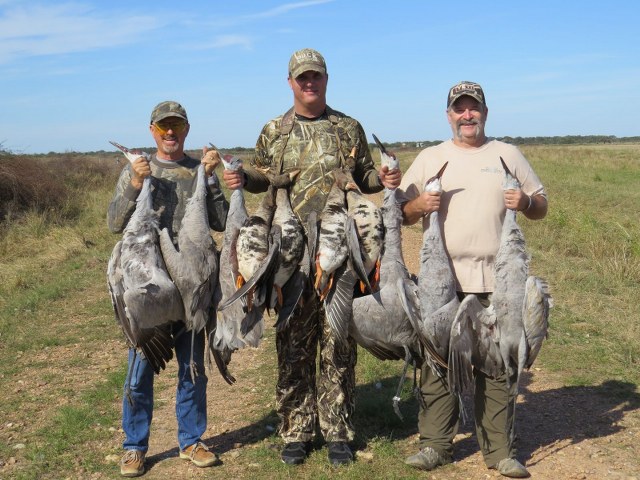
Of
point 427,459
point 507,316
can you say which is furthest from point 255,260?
point 427,459

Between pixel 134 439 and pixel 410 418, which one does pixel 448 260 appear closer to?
pixel 410 418

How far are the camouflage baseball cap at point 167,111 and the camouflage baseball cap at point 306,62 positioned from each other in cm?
96

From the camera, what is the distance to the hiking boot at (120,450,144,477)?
5855mm

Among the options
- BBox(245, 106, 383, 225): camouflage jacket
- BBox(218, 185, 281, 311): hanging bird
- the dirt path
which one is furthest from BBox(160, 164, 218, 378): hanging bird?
the dirt path

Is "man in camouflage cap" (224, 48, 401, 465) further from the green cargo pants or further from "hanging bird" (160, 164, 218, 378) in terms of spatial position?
the green cargo pants

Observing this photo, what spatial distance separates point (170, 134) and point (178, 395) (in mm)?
2252

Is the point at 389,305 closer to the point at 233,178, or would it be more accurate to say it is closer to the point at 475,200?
the point at 475,200

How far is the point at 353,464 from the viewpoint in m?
5.86

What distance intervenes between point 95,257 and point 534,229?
421 inches

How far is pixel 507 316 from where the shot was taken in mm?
5289

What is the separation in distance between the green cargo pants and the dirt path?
8.2 inches

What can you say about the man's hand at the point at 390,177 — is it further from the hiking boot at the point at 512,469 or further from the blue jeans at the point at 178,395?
the hiking boot at the point at 512,469

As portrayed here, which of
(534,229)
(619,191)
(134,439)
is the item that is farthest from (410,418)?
(619,191)

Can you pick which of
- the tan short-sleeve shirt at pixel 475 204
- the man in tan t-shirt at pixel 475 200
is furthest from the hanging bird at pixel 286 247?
the tan short-sleeve shirt at pixel 475 204
